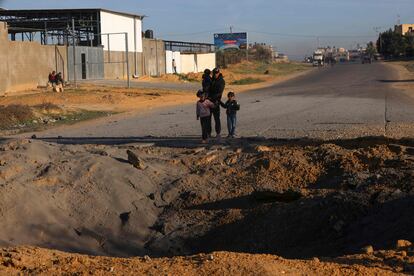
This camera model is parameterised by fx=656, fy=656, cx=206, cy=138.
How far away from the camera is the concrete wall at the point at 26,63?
35219 mm

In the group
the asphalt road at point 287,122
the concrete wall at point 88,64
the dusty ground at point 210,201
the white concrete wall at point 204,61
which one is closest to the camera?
the dusty ground at point 210,201

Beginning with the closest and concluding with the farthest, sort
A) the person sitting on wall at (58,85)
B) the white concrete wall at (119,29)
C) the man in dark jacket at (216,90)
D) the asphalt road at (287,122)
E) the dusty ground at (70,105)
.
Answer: the man in dark jacket at (216,90)
the asphalt road at (287,122)
the dusty ground at (70,105)
the person sitting on wall at (58,85)
the white concrete wall at (119,29)

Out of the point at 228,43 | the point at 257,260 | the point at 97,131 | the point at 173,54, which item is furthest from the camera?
the point at 228,43

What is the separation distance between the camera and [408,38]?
125875mm

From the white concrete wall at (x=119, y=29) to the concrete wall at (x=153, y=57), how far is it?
167 cm

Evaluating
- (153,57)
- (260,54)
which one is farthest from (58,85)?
(260,54)

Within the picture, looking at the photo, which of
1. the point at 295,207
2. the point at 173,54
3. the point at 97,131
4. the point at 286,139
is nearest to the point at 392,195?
the point at 295,207

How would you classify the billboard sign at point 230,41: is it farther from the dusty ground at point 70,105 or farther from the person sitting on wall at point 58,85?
the person sitting on wall at point 58,85

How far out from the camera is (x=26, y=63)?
1490 inches

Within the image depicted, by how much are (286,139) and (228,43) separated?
8645cm

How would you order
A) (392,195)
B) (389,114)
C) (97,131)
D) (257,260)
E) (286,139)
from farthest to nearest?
(389,114) → (97,131) → (286,139) → (392,195) → (257,260)

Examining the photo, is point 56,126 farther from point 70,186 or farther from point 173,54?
point 173,54

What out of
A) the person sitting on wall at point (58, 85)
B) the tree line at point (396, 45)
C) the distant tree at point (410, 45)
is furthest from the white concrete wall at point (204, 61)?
the tree line at point (396, 45)

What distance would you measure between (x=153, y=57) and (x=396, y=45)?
83.5m
